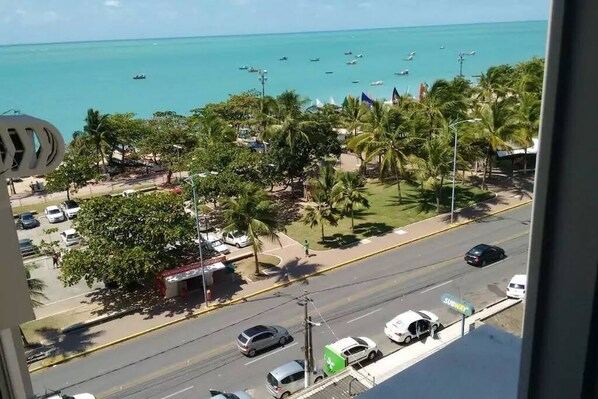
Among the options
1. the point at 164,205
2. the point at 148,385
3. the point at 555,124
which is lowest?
the point at 148,385

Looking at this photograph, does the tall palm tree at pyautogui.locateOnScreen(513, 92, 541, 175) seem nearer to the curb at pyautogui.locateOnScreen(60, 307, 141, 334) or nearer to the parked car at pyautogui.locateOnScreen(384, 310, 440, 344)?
the parked car at pyautogui.locateOnScreen(384, 310, 440, 344)

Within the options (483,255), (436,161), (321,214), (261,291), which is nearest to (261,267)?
(261,291)

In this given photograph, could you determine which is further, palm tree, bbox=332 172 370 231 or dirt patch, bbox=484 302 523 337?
palm tree, bbox=332 172 370 231

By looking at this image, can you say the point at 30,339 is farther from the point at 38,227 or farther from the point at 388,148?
the point at 388,148

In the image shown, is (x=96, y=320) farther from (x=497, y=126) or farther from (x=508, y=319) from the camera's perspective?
(x=497, y=126)

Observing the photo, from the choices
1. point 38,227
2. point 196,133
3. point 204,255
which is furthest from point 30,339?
point 196,133

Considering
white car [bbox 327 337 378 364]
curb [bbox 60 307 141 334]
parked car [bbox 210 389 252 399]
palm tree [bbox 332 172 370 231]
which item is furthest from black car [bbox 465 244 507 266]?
curb [bbox 60 307 141 334]
